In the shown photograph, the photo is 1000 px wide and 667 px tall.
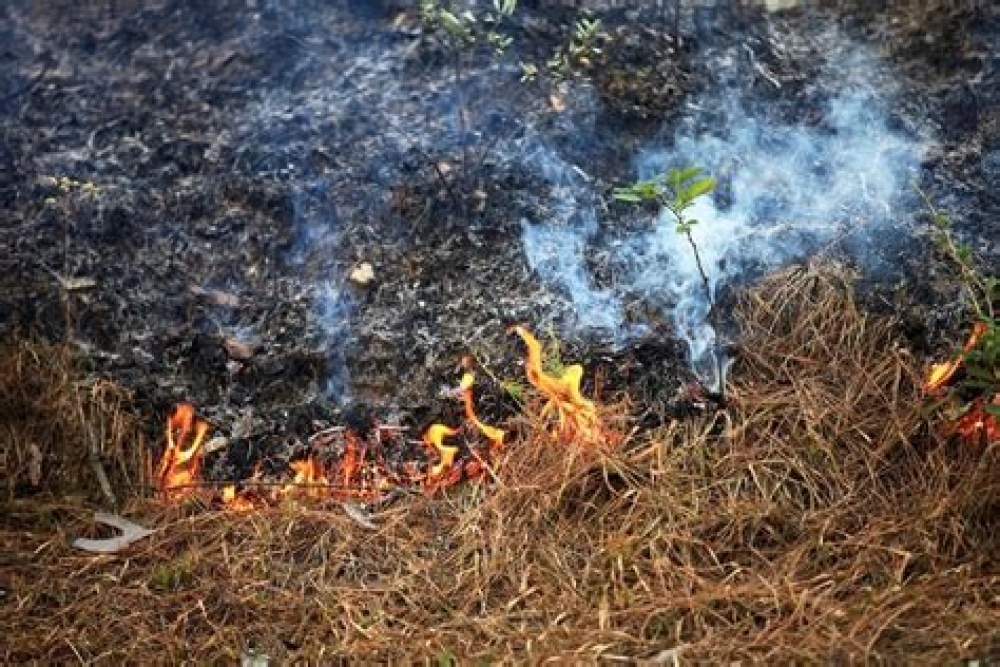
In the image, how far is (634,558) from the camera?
3008 mm

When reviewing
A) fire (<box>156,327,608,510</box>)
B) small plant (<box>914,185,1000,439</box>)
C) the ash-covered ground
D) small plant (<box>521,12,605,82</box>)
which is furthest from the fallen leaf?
small plant (<box>914,185,1000,439</box>)

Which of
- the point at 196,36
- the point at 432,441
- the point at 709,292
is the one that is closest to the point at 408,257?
the point at 432,441

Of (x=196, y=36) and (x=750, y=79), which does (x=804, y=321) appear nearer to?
(x=750, y=79)

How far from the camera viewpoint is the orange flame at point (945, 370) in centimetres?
328

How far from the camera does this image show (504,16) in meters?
4.29

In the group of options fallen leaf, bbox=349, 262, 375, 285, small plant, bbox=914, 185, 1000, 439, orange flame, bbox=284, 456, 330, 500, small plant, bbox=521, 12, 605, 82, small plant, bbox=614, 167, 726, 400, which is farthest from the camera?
small plant, bbox=521, 12, 605, 82

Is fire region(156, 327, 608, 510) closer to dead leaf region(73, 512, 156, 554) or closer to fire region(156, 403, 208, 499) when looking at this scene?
fire region(156, 403, 208, 499)

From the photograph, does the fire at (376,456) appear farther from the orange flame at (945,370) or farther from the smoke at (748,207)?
the orange flame at (945,370)

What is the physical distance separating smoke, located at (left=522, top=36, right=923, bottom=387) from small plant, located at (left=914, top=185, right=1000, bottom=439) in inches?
15.2

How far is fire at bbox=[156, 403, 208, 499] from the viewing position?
3465 mm

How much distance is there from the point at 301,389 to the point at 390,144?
973mm

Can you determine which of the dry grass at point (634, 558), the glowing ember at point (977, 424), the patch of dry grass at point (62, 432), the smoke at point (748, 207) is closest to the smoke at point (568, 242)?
the smoke at point (748, 207)

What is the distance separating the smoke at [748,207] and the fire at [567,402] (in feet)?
0.82

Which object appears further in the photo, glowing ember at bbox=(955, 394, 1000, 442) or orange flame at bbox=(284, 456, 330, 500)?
orange flame at bbox=(284, 456, 330, 500)
